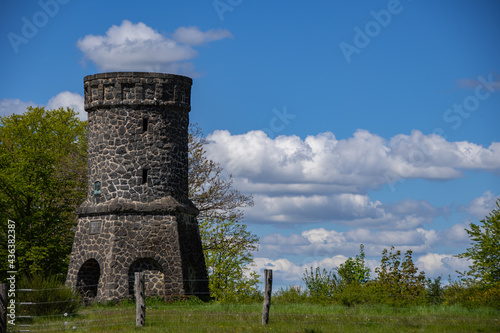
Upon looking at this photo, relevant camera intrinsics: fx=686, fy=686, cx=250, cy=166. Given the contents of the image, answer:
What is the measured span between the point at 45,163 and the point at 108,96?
1340 centimetres

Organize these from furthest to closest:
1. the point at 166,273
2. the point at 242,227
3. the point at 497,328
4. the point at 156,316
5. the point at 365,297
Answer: the point at 242,227
the point at 166,273
the point at 365,297
the point at 156,316
the point at 497,328

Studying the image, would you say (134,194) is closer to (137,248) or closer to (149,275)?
(137,248)

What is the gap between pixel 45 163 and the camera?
138 ft

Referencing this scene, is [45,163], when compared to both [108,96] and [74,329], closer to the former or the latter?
[108,96]

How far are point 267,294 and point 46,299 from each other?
8.28 metres

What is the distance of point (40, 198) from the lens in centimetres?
4172

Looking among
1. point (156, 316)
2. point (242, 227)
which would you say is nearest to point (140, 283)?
point (156, 316)

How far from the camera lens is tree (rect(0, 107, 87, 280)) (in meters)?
40.5

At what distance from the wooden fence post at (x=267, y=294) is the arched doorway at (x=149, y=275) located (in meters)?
9.34

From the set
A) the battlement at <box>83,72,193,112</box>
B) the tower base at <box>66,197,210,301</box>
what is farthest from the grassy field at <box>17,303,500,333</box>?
the battlement at <box>83,72,193,112</box>

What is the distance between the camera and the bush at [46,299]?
78.4 ft

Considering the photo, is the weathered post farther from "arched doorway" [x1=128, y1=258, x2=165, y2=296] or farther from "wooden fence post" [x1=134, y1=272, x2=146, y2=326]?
"arched doorway" [x1=128, y1=258, x2=165, y2=296]

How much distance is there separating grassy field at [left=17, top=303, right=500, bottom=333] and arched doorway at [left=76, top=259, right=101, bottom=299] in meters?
5.44

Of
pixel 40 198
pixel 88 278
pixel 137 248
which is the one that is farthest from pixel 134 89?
pixel 40 198
